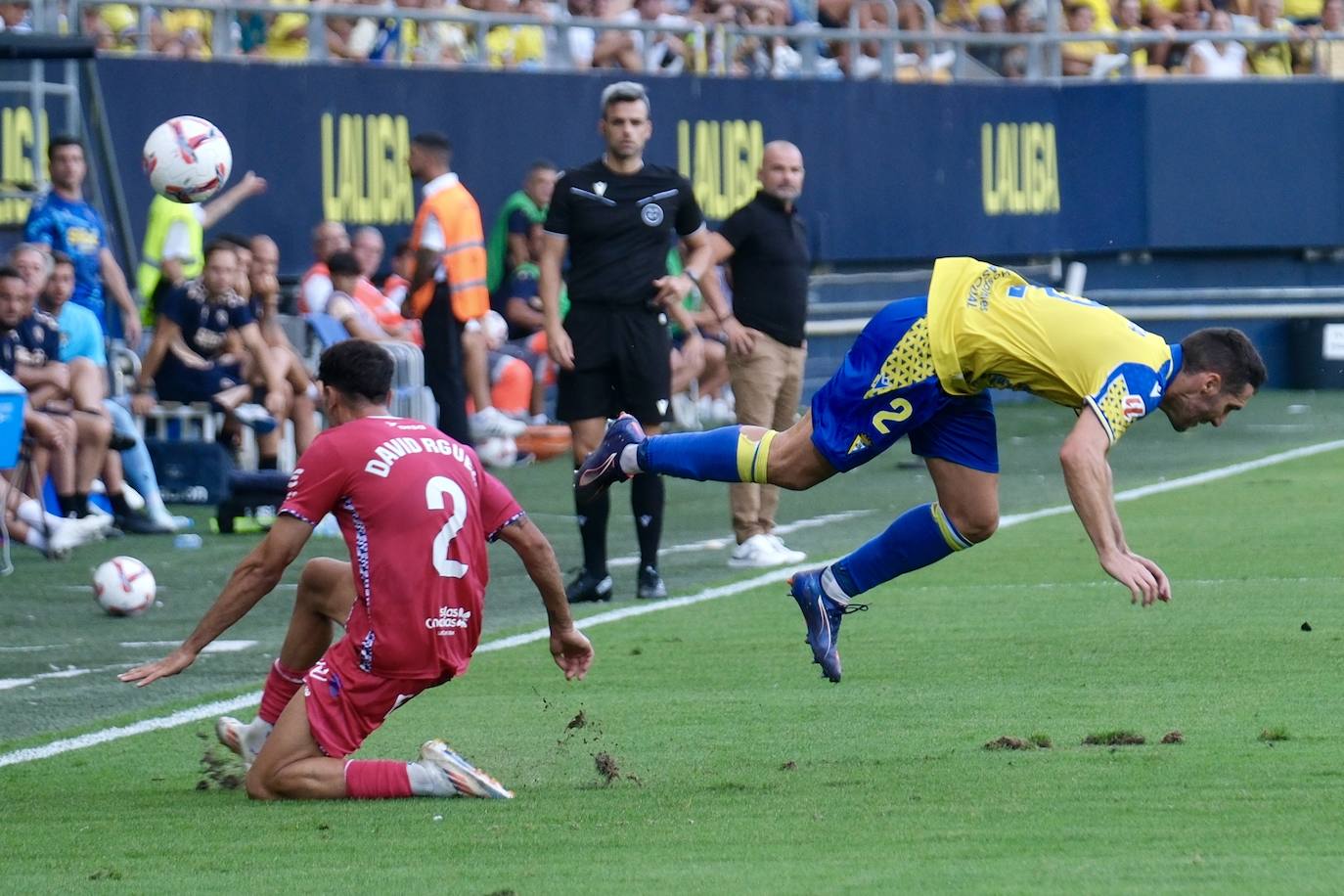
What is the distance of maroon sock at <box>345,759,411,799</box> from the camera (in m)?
6.41

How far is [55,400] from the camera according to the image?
539 inches

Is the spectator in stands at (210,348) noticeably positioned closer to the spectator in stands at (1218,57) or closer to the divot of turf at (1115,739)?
the divot of turf at (1115,739)

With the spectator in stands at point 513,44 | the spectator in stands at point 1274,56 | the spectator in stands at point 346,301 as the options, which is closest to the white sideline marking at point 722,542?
the spectator in stands at point 346,301

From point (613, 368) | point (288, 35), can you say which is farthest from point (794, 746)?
point (288, 35)

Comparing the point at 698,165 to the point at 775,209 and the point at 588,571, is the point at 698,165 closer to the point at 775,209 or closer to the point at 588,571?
the point at 775,209

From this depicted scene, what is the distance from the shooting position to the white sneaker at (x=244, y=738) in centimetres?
685

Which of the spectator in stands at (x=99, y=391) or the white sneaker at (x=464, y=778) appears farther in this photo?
the spectator in stands at (x=99, y=391)

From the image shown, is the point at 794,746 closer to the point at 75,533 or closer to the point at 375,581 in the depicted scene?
the point at 375,581

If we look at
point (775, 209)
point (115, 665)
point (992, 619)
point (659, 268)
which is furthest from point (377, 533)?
point (775, 209)

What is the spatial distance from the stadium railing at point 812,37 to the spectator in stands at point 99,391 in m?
2.86

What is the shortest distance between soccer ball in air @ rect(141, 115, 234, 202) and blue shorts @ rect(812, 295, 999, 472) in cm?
484

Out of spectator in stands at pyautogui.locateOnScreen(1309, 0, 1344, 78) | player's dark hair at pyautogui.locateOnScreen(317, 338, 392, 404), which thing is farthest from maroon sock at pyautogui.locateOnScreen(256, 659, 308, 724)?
spectator in stands at pyautogui.locateOnScreen(1309, 0, 1344, 78)

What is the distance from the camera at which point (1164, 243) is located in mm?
25234

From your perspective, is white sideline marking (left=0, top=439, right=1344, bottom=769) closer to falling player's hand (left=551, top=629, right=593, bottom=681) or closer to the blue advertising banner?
falling player's hand (left=551, top=629, right=593, bottom=681)
